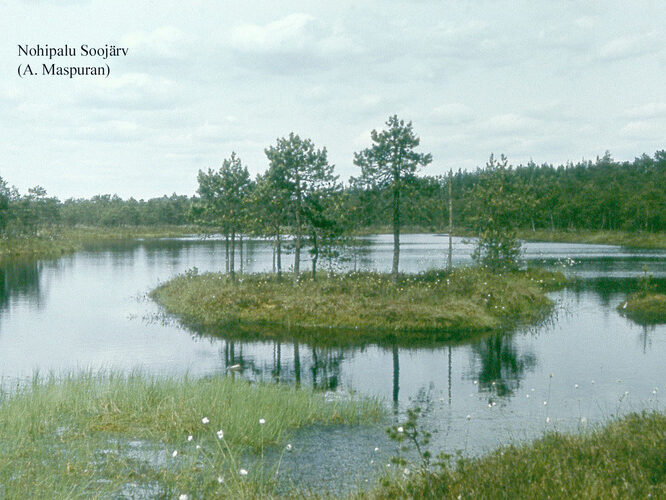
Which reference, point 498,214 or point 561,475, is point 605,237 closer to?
point 498,214

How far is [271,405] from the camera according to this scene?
14.7 metres

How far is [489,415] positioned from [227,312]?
66.6 ft

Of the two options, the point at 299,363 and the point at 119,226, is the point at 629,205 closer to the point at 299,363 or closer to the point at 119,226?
the point at 299,363

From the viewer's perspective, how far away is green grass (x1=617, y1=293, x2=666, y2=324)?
1367 inches

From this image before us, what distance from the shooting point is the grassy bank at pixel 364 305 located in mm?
31241

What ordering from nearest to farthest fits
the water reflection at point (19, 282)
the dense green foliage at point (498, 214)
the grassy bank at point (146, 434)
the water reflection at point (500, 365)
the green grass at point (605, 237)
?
the grassy bank at point (146, 434) < the water reflection at point (500, 365) < the dense green foliage at point (498, 214) < the water reflection at point (19, 282) < the green grass at point (605, 237)

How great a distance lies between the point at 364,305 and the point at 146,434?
837 inches

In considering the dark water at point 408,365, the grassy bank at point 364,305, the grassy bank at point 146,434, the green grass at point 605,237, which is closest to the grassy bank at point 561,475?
the dark water at point 408,365

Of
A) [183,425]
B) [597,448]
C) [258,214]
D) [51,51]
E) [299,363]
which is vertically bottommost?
[299,363]

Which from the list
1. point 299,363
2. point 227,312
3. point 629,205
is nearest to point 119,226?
point 629,205

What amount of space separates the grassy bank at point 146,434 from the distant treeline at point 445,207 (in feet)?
74.3

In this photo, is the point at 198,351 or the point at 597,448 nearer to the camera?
the point at 597,448

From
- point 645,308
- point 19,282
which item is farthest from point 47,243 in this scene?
point 645,308

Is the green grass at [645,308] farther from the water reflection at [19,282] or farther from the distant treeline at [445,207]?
the water reflection at [19,282]
